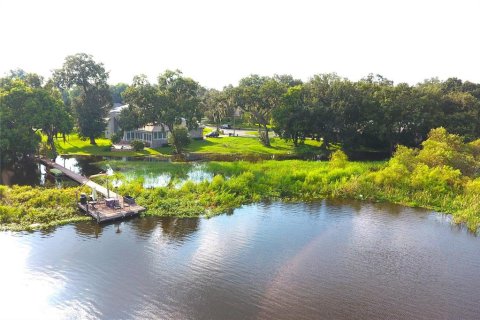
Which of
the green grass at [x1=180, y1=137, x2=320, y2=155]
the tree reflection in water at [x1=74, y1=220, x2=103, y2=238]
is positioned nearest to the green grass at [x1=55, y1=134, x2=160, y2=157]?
the green grass at [x1=180, y1=137, x2=320, y2=155]

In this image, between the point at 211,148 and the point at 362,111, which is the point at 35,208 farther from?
the point at 362,111

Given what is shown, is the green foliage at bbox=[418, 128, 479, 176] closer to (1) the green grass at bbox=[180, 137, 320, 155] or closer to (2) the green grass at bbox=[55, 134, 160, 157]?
(1) the green grass at bbox=[180, 137, 320, 155]

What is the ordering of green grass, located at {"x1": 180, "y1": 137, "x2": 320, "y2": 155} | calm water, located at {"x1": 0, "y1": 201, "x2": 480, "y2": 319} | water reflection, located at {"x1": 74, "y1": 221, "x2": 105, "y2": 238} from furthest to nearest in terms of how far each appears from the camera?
green grass, located at {"x1": 180, "y1": 137, "x2": 320, "y2": 155}
water reflection, located at {"x1": 74, "y1": 221, "x2": 105, "y2": 238}
calm water, located at {"x1": 0, "y1": 201, "x2": 480, "y2": 319}

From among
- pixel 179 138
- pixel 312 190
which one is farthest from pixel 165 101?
pixel 312 190

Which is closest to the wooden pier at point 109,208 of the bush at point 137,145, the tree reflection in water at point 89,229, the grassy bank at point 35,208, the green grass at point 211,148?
the tree reflection in water at point 89,229

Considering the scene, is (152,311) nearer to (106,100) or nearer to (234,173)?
(234,173)

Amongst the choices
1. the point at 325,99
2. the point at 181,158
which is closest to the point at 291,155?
the point at 325,99
